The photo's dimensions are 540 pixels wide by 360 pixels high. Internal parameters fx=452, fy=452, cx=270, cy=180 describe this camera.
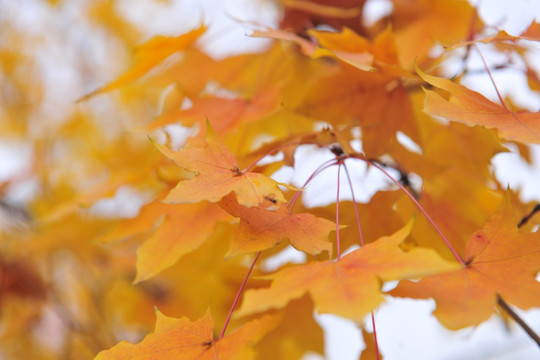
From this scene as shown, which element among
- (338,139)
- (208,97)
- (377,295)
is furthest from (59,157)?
(377,295)

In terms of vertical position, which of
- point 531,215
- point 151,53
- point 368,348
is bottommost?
point 368,348

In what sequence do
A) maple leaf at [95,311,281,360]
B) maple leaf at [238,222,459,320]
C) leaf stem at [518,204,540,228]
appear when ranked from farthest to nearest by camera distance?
1. leaf stem at [518,204,540,228]
2. maple leaf at [95,311,281,360]
3. maple leaf at [238,222,459,320]

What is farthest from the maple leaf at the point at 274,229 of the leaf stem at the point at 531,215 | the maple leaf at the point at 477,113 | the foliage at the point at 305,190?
the leaf stem at the point at 531,215

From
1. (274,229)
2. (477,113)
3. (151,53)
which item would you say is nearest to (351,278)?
(274,229)

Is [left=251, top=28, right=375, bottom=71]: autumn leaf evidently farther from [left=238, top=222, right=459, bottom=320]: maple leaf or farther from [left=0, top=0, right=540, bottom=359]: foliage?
[left=238, top=222, right=459, bottom=320]: maple leaf

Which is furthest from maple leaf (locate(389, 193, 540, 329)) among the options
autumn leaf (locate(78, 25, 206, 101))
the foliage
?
autumn leaf (locate(78, 25, 206, 101))

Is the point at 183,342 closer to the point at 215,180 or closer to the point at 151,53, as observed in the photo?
the point at 215,180
